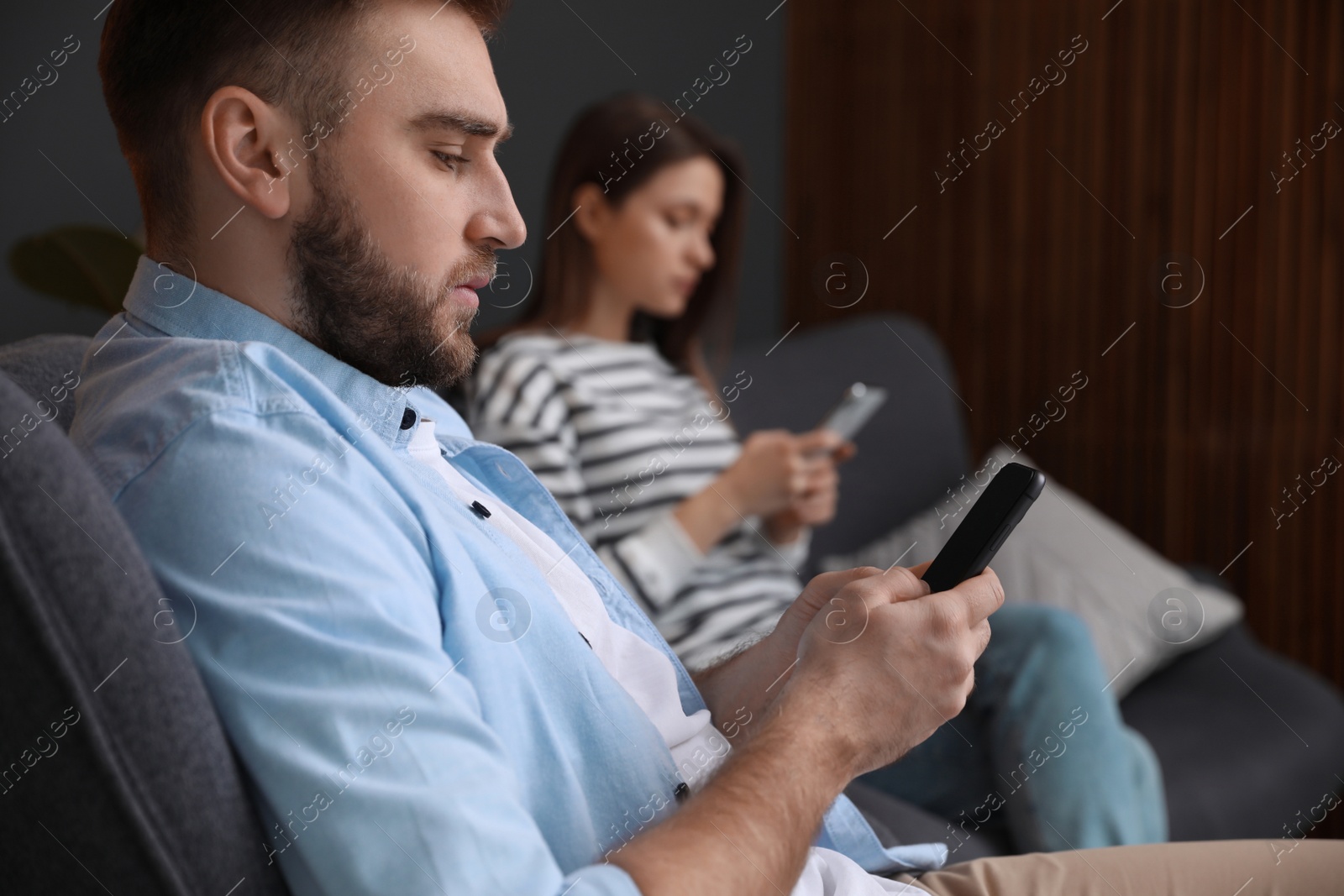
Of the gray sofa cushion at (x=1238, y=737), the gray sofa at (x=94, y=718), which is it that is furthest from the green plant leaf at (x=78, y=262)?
the gray sofa cushion at (x=1238, y=737)

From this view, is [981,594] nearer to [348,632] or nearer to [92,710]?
[348,632]

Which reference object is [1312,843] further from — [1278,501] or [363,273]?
[1278,501]

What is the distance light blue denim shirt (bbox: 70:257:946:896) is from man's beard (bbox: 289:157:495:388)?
0.02 meters

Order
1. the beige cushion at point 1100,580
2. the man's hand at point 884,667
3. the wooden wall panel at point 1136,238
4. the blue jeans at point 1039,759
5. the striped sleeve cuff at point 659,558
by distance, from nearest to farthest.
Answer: the man's hand at point 884,667, the blue jeans at point 1039,759, the striped sleeve cuff at point 659,558, the beige cushion at point 1100,580, the wooden wall panel at point 1136,238

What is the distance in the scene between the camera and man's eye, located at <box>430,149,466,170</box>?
696 mm

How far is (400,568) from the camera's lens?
0.57 meters

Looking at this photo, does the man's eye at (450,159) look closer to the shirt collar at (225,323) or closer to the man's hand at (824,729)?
the shirt collar at (225,323)

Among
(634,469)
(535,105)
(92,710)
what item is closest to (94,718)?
(92,710)

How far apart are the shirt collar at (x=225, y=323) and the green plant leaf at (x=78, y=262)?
0.76m

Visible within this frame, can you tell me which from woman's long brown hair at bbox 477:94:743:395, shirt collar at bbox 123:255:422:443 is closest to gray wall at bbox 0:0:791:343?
woman's long brown hair at bbox 477:94:743:395

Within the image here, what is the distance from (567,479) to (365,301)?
0.71 metres

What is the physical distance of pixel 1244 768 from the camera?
151 centimetres

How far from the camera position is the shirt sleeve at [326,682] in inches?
19.8

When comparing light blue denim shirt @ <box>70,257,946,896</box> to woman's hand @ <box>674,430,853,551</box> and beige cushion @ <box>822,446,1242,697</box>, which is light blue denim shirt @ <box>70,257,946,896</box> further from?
beige cushion @ <box>822,446,1242,697</box>
